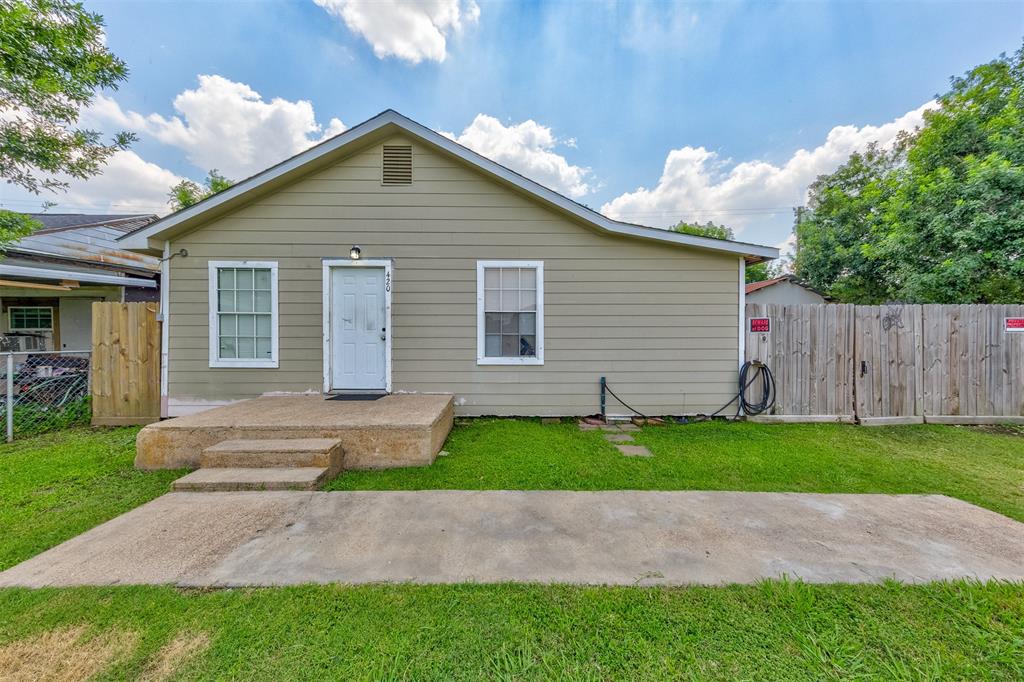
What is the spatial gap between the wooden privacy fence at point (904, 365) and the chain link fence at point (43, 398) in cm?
1001

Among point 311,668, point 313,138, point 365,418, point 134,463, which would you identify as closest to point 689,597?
point 311,668

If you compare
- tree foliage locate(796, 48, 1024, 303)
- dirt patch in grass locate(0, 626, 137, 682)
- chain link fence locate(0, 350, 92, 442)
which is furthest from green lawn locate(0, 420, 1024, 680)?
tree foliage locate(796, 48, 1024, 303)

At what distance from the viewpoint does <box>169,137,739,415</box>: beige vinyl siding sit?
17.2 ft

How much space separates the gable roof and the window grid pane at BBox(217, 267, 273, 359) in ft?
2.66

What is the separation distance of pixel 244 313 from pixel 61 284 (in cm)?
660

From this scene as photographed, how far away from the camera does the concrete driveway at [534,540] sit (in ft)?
6.56

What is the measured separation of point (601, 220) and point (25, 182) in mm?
9943

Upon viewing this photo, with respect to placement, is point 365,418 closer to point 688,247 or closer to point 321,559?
point 321,559

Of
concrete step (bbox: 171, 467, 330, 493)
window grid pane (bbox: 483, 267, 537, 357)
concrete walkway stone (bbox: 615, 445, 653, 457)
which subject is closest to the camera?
concrete step (bbox: 171, 467, 330, 493)

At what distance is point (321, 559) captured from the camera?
6.96 feet

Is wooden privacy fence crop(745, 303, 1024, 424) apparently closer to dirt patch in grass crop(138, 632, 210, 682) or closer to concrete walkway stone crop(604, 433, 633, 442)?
concrete walkway stone crop(604, 433, 633, 442)

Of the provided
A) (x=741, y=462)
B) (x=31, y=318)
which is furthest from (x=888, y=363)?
(x=31, y=318)

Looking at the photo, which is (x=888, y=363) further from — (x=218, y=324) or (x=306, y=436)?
(x=218, y=324)

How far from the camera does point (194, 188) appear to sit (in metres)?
14.6
